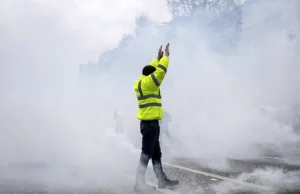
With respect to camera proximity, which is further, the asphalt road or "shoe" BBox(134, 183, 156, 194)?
"shoe" BBox(134, 183, 156, 194)

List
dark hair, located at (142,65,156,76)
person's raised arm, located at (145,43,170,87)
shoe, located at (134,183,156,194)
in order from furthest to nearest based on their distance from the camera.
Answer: dark hair, located at (142,65,156,76) → shoe, located at (134,183,156,194) → person's raised arm, located at (145,43,170,87)

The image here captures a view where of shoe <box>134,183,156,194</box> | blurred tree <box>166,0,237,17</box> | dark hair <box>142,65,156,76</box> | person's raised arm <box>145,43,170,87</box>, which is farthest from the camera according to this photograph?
blurred tree <box>166,0,237,17</box>

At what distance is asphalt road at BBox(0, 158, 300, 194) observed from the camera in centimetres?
555

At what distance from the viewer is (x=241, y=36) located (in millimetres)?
25547

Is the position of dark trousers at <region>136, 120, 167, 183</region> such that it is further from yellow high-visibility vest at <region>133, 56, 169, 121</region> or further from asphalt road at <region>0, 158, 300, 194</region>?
asphalt road at <region>0, 158, 300, 194</region>

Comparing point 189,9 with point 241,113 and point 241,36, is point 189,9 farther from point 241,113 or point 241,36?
point 241,113

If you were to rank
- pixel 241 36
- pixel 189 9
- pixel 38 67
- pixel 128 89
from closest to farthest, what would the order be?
pixel 38 67
pixel 128 89
pixel 241 36
pixel 189 9

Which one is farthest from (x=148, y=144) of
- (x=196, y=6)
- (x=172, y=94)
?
(x=196, y=6)

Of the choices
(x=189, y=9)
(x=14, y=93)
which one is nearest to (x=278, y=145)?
(x=14, y=93)

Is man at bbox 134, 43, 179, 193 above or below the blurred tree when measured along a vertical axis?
below

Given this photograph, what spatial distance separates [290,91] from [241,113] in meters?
4.91

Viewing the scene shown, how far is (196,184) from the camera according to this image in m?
6.07

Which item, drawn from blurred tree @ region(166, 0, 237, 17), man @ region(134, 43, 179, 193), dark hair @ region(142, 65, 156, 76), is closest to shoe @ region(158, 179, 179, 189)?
man @ region(134, 43, 179, 193)

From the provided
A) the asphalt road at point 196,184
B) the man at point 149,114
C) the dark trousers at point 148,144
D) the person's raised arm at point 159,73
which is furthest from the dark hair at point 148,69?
the asphalt road at point 196,184
